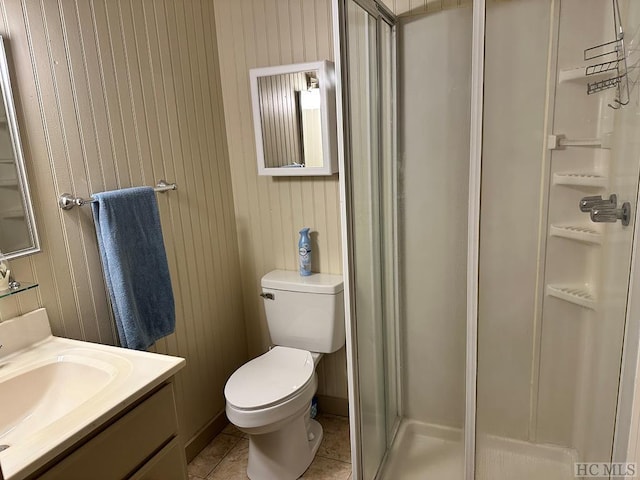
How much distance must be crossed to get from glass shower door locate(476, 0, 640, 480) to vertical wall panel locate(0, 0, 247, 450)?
131 cm

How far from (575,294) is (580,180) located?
40cm

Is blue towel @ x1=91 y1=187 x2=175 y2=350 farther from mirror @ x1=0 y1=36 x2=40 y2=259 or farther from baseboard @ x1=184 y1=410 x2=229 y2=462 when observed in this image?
baseboard @ x1=184 y1=410 x2=229 y2=462

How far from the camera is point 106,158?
1731 millimetres

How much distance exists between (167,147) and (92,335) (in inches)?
33.3

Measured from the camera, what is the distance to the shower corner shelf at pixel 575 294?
5.00 feet

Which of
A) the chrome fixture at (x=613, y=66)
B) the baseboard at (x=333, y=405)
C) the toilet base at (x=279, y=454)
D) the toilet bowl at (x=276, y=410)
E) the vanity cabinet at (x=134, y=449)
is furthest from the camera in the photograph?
the baseboard at (x=333, y=405)

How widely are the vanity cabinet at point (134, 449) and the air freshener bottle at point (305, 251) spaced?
1.07 metres

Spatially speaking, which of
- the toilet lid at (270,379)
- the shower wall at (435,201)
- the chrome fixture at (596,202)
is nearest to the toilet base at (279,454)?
the toilet lid at (270,379)

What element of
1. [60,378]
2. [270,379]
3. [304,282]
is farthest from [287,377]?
[60,378]

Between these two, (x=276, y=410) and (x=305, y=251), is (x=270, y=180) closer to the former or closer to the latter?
(x=305, y=251)

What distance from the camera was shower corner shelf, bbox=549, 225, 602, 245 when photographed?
145 cm

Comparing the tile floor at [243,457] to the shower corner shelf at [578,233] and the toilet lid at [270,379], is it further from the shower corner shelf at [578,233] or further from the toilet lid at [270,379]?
the shower corner shelf at [578,233]

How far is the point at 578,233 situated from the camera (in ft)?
4.92

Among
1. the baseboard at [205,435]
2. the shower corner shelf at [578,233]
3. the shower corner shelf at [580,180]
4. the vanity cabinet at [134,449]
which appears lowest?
the baseboard at [205,435]
